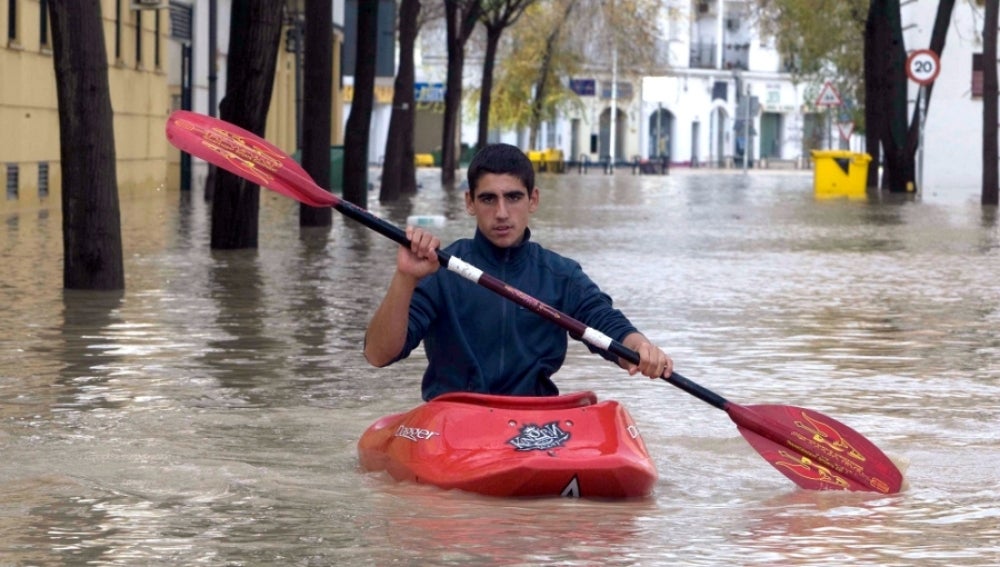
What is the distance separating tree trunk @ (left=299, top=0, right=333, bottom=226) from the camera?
2592cm

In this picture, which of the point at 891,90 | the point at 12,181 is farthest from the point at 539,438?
the point at 891,90

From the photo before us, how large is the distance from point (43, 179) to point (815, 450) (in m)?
25.0

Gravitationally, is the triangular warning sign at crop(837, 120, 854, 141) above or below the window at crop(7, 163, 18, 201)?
above

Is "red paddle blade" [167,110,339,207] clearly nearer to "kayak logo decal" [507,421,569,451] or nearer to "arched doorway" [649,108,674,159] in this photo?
"kayak logo decal" [507,421,569,451]

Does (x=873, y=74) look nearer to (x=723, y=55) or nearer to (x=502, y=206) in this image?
(x=502, y=206)

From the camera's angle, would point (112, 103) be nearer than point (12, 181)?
No

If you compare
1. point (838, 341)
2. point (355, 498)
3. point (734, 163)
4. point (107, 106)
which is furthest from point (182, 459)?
point (734, 163)

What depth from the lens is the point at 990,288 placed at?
58.0 feet

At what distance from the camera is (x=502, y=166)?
7.23 metres

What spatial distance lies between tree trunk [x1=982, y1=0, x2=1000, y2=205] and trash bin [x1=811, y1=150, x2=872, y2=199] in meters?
8.84

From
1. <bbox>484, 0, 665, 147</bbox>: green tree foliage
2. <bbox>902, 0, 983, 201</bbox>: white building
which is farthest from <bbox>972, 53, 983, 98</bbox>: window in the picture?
<bbox>484, 0, 665, 147</bbox>: green tree foliage

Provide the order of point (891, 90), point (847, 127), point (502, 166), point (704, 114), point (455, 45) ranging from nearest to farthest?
1. point (502, 166)
2. point (891, 90)
3. point (455, 45)
4. point (847, 127)
5. point (704, 114)

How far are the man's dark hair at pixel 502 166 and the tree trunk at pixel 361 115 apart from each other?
2232cm

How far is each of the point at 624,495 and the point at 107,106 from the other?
8898 mm
